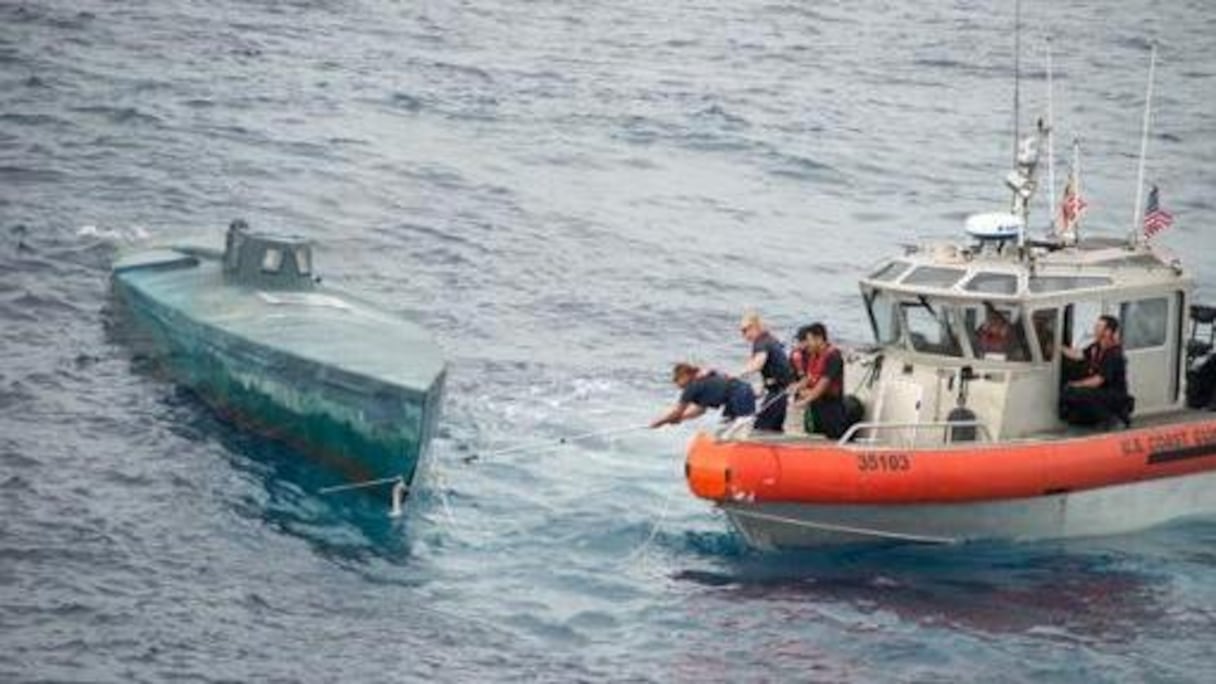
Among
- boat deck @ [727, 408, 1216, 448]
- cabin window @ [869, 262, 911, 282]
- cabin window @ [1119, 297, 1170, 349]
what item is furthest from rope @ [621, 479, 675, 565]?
cabin window @ [1119, 297, 1170, 349]

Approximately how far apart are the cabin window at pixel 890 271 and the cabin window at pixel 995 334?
1.11 metres

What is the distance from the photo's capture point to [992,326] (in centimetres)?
2912

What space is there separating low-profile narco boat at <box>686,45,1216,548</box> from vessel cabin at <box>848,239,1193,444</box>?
2cm

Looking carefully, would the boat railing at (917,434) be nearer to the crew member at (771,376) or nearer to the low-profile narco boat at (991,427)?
the low-profile narco boat at (991,427)

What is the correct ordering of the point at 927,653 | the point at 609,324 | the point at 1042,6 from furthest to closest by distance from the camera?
the point at 1042,6
the point at 609,324
the point at 927,653

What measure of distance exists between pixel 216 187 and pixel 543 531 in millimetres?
21971

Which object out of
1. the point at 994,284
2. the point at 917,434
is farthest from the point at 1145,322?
the point at 917,434

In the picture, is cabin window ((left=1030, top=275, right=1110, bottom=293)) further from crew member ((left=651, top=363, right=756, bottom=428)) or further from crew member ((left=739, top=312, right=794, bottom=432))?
crew member ((left=651, top=363, right=756, bottom=428))

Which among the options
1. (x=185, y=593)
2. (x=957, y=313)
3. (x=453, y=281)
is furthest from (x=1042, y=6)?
(x=185, y=593)

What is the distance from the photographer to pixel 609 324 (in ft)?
135

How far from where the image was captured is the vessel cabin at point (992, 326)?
28891mm

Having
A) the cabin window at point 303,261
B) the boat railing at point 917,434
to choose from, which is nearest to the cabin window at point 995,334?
the boat railing at point 917,434

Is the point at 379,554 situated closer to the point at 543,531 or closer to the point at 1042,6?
the point at 543,531

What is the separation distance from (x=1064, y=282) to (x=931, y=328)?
5.94 ft
